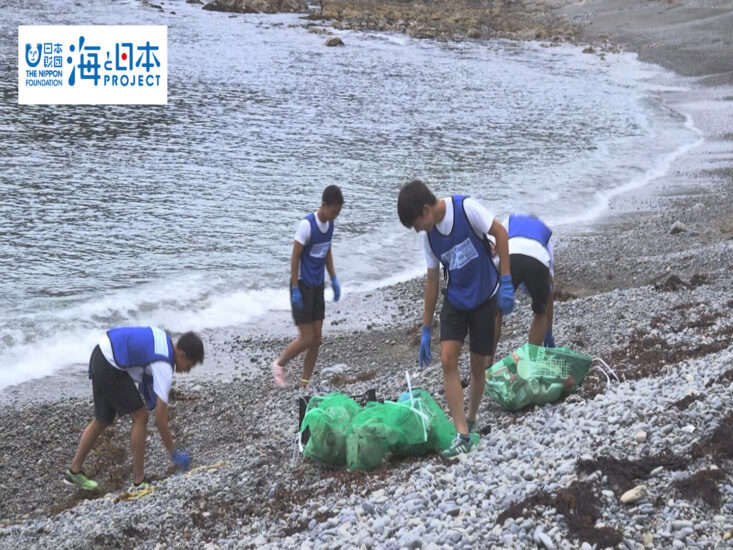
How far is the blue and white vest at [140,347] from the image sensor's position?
7934 mm

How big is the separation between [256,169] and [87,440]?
62.0 feet

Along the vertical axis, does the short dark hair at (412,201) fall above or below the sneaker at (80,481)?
above

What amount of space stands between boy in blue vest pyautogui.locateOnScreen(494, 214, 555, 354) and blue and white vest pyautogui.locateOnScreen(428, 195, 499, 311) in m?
1.32

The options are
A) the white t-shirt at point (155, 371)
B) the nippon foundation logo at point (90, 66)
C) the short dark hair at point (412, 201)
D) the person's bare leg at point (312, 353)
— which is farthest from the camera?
the nippon foundation logo at point (90, 66)

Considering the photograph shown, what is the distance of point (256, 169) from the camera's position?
1059 inches

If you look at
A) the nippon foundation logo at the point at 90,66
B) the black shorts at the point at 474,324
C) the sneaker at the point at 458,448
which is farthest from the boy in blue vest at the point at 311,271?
the nippon foundation logo at the point at 90,66

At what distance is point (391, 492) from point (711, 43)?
192 feet

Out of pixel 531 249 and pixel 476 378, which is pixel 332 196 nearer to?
pixel 531 249

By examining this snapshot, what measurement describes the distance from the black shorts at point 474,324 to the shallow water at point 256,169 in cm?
773

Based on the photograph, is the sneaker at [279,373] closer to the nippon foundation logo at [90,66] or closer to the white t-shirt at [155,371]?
the white t-shirt at [155,371]

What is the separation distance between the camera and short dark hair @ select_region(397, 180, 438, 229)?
654cm

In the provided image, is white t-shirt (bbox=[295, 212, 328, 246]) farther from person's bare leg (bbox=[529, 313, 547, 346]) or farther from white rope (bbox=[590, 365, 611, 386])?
white rope (bbox=[590, 365, 611, 386])

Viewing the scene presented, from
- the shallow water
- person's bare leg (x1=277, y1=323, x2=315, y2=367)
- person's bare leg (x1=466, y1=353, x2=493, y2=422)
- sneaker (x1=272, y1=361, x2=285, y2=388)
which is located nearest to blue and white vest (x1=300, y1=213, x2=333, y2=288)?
person's bare leg (x1=277, y1=323, x2=315, y2=367)

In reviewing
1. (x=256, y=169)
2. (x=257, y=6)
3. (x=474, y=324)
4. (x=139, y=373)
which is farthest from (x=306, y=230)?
(x=257, y=6)
